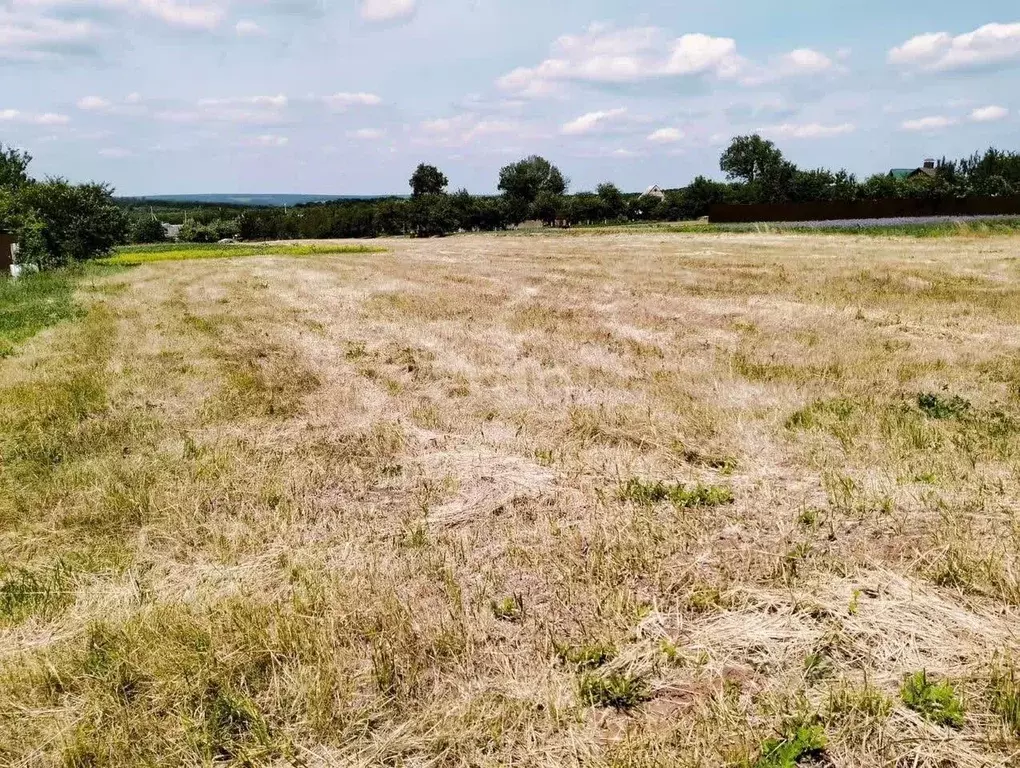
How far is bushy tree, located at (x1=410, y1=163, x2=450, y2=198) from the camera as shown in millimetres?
118062

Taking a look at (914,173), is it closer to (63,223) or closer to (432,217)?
(432,217)

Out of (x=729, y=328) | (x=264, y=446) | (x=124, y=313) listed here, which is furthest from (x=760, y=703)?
(x=124, y=313)

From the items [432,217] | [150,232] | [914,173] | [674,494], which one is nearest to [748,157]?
[914,173]

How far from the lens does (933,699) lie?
284 cm

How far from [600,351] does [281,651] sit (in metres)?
7.62

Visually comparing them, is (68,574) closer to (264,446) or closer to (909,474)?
(264,446)

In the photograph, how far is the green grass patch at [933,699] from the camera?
2748mm

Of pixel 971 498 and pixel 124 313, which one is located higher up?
pixel 124 313

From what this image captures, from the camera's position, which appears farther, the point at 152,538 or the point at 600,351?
the point at 600,351

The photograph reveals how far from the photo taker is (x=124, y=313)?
53.0 ft

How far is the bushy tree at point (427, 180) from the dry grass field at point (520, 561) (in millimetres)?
114570

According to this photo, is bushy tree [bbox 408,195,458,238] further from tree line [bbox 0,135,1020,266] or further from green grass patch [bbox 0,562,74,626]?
green grass patch [bbox 0,562,74,626]

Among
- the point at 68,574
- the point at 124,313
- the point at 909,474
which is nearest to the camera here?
the point at 68,574

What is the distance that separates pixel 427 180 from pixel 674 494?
395ft
